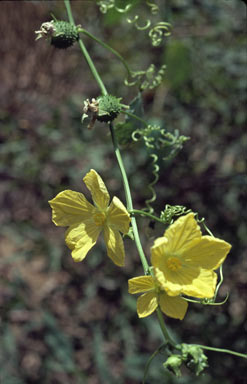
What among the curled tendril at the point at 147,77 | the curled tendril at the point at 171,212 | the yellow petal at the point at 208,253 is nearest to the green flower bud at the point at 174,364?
the yellow petal at the point at 208,253

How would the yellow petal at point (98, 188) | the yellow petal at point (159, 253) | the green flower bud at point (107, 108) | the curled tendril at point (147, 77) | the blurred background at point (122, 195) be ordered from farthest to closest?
the blurred background at point (122, 195) < the curled tendril at point (147, 77) < the green flower bud at point (107, 108) < the yellow petal at point (98, 188) < the yellow petal at point (159, 253)

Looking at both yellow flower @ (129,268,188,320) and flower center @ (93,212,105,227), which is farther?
flower center @ (93,212,105,227)

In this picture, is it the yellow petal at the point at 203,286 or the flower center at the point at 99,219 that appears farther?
the flower center at the point at 99,219

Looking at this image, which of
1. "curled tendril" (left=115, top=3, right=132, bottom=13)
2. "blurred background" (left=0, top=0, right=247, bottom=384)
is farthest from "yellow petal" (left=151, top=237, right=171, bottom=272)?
"blurred background" (left=0, top=0, right=247, bottom=384)

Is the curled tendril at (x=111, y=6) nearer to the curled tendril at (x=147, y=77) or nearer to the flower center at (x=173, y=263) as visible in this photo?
the curled tendril at (x=147, y=77)

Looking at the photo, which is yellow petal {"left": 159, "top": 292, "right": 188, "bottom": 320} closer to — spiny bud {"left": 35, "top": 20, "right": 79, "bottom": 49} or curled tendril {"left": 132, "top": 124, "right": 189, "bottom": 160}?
curled tendril {"left": 132, "top": 124, "right": 189, "bottom": 160}

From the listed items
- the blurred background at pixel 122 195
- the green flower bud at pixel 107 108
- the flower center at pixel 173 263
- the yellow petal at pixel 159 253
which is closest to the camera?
the yellow petal at pixel 159 253

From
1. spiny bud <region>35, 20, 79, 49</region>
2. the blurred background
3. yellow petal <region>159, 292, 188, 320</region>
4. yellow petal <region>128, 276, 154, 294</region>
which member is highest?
spiny bud <region>35, 20, 79, 49</region>

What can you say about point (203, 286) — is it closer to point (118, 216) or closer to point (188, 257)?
point (188, 257)

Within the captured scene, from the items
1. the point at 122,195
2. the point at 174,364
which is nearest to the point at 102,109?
the point at 174,364
